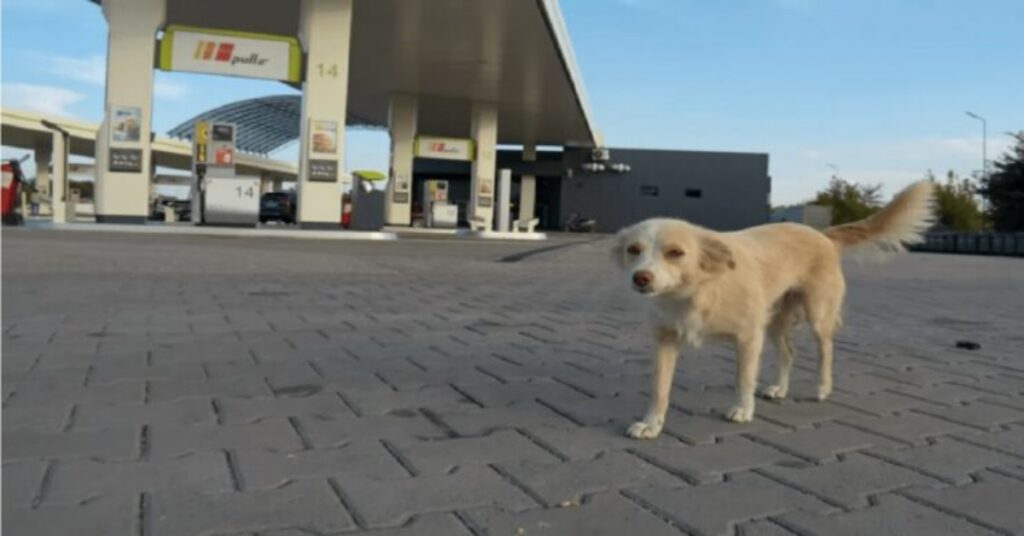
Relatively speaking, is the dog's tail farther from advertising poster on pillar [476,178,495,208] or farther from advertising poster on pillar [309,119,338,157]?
advertising poster on pillar [476,178,495,208]

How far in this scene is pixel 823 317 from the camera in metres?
4.47

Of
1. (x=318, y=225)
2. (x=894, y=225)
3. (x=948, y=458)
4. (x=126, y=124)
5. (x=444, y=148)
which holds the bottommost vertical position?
(x=948, y=458)

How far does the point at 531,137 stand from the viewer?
54.5 metres

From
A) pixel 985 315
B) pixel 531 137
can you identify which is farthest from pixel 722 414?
pixel 531 137

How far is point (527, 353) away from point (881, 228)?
8.06 ft

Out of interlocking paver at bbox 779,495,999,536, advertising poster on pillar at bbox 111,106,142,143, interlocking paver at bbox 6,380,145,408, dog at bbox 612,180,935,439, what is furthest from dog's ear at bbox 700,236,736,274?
advertising poster on pillar at bbox 111,106,142,143

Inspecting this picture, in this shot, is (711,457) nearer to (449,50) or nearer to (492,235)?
(449,50)

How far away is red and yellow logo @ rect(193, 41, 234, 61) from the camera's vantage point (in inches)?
848

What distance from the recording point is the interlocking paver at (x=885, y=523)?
2.59 meters

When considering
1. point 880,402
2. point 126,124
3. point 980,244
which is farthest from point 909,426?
point 980,244

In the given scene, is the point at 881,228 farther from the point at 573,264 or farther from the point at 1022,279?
the point at 1022,279

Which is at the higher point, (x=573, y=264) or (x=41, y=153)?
(x=41, y=153)

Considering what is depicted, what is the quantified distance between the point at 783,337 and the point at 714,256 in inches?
55.4

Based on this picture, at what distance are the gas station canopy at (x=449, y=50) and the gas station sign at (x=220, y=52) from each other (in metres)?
1.13
